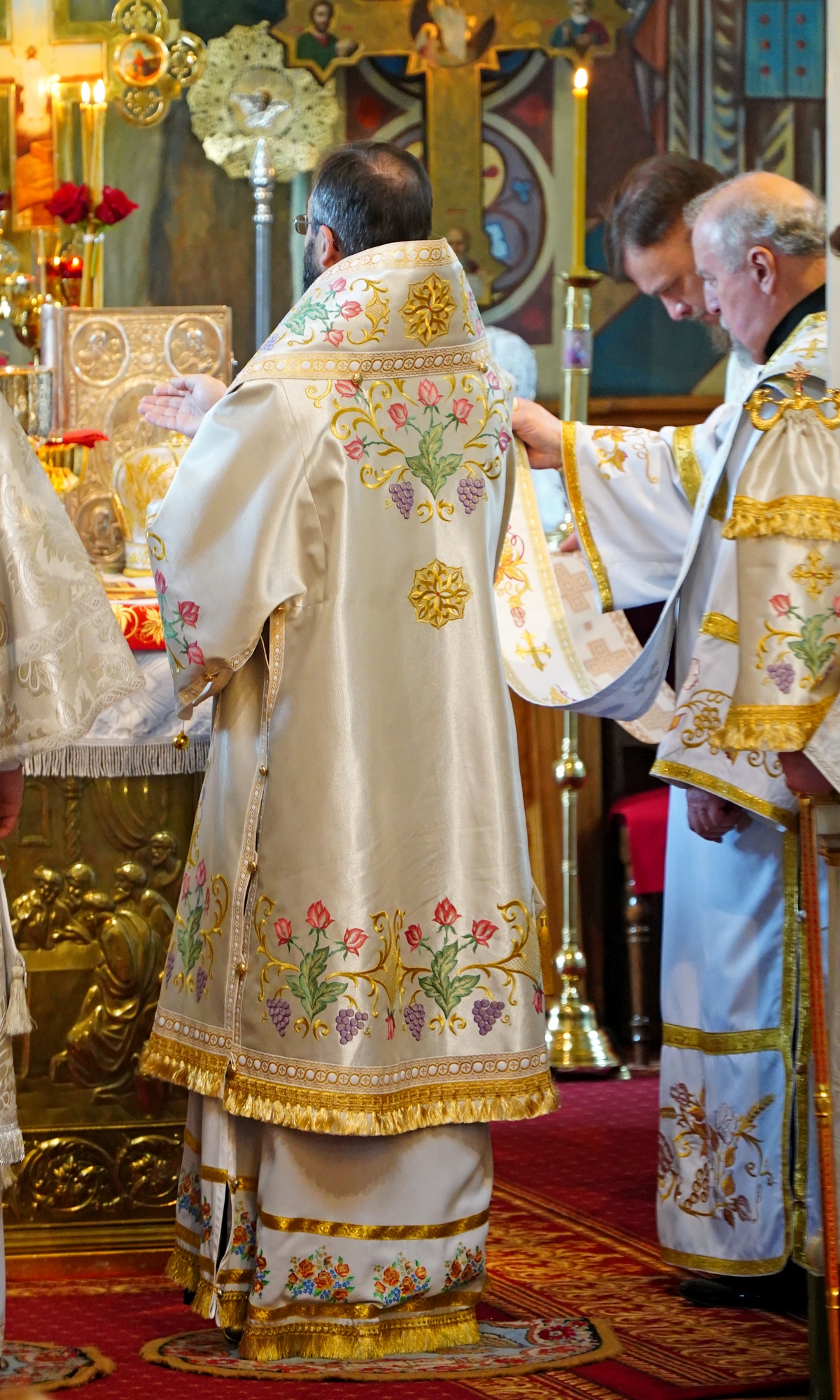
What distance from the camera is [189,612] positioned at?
2.98 metres

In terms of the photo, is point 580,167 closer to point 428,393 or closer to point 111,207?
point 111,207

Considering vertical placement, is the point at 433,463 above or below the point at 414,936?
above

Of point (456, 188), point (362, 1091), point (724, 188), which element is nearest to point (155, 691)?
point (362, 1091)

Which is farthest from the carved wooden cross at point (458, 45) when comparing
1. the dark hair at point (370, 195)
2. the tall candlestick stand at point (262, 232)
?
the dark hair at point (370, 195)

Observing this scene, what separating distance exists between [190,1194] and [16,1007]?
75 cm

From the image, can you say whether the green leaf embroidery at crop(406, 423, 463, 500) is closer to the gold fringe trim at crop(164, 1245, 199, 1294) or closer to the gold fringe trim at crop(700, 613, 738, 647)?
the gold fringe trim at crop(700, 613, 738, 647)

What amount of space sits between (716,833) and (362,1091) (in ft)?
2.79

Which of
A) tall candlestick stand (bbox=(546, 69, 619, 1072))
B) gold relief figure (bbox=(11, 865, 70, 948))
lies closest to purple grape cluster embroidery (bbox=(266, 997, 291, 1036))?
gold relief figure (bbox=(11, 865, 70, 948))

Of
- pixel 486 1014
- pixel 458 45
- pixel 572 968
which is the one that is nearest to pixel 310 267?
pixel 486 1014

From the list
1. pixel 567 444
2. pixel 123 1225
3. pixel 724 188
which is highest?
pixel 724 188

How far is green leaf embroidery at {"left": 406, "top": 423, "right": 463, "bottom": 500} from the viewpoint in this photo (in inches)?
122

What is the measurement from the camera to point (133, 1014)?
11.8ft

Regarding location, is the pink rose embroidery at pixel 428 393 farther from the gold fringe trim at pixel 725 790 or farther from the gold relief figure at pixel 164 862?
the gold relief figure at pixel 164 862

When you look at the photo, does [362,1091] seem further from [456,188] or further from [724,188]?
[456,188]
